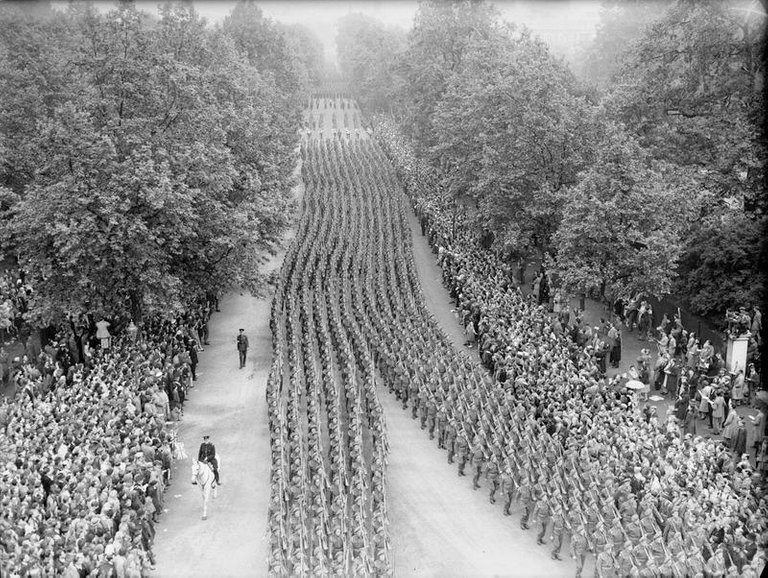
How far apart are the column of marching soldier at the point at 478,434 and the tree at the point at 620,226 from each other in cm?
245

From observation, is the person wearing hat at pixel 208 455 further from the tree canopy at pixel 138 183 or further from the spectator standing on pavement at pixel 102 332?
the spectator standing on pavement at pixel 102 332

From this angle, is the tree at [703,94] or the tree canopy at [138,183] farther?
the tree at [703,94]

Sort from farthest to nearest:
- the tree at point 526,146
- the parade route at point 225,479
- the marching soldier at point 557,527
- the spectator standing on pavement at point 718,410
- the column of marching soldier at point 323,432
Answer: the tree at point 526,146
the spectator standing on pavement at point 718,410
the parade route at point 225,479
the marching soldier at point 557,527
the column of marching soldier at point 323,432

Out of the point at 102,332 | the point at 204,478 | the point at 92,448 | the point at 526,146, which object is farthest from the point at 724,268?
the point at 92,448

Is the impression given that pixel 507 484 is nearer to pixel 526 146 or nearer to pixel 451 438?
pixel 451 438

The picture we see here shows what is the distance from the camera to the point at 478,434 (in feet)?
59.1

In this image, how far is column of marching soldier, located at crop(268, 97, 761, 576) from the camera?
1410cm

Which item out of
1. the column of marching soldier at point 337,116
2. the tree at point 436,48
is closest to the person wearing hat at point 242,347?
the tree at point 436,48

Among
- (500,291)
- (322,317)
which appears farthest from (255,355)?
(500,291)

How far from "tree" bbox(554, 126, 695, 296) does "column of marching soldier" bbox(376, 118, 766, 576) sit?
323 cm

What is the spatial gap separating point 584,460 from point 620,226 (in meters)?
11.3

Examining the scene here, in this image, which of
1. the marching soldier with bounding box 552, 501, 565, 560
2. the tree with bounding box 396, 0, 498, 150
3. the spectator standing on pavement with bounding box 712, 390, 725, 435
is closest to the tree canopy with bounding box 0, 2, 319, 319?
the marching soldier with bounding box 552, 501, 565, 560

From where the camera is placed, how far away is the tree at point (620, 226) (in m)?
24.8

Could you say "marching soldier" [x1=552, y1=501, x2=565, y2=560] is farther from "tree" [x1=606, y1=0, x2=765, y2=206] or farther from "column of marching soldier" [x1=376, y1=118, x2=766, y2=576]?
"tree" [x1=606, y1=0, x2=765, y2=206]
